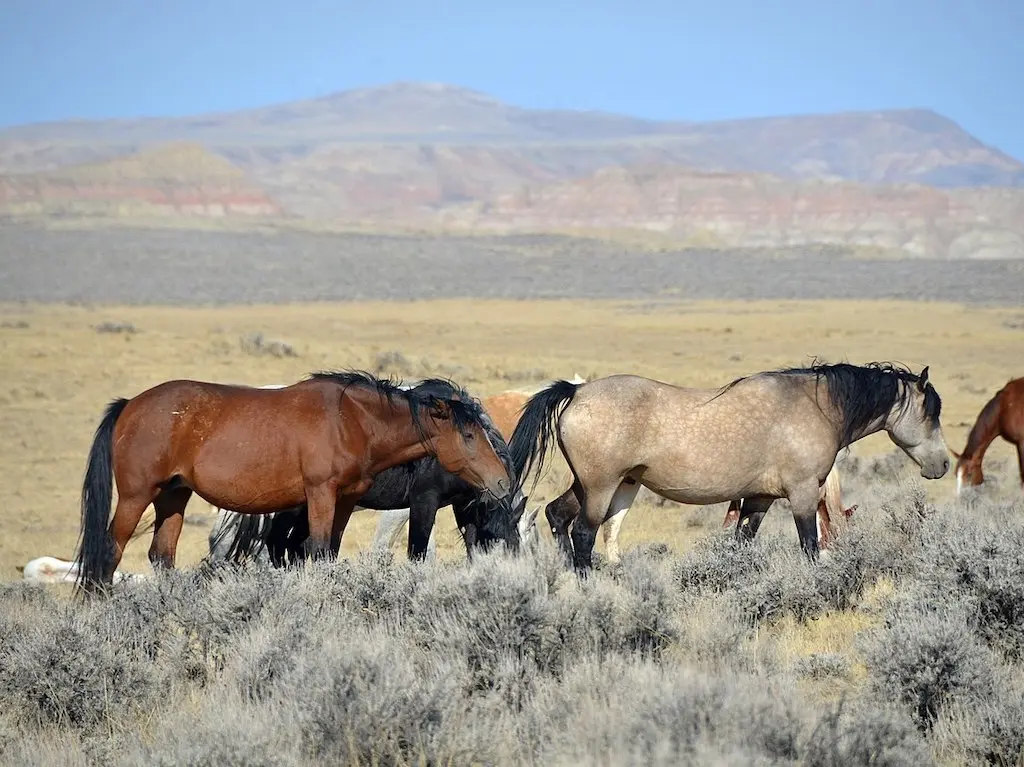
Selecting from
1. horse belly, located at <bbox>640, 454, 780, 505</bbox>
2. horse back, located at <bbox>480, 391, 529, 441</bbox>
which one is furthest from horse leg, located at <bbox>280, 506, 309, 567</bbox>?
horse belly, located at <bbox>640, 454, 780, 505</bbox>

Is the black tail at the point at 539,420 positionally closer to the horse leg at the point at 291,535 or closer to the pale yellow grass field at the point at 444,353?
the horse leg at the point at 291,535

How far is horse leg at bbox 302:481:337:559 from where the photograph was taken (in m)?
7.55

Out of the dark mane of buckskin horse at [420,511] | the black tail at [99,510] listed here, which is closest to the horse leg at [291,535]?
the dark mane of buckskin horse at [420,511]

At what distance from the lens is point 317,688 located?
15.6 feet

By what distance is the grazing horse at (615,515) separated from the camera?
8.67 meters

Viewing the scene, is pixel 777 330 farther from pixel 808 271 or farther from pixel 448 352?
pixel 808 271

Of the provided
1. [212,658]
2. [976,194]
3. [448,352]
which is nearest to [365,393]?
[212,658]

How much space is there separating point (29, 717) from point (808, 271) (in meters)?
66.8

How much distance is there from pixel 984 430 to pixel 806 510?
195 inches

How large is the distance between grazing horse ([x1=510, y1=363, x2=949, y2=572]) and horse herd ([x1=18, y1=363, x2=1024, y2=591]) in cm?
1

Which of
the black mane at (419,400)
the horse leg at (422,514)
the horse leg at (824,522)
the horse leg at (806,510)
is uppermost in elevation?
the black mane at (419,400)

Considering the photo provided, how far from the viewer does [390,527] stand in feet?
33.8

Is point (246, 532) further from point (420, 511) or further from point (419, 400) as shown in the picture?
point (419, 400)

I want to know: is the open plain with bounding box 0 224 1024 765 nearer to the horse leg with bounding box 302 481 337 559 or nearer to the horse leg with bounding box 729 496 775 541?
the horse leg with bounding box 729 496 775 541
